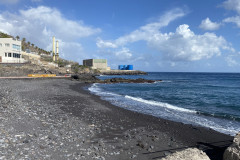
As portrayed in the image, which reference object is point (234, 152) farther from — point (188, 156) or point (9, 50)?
point (9, 50)

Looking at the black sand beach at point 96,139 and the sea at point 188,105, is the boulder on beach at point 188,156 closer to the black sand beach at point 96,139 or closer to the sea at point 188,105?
the black sand beach at point 96,139

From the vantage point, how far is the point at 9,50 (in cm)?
6166

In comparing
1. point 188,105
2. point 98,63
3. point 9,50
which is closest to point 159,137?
point 188,105

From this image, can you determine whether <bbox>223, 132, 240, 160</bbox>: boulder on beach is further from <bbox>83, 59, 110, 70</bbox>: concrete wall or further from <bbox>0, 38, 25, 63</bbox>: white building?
<bbox>83, 59, 110, 70</bbox>: concrete wall

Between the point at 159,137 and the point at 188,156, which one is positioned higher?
the point at 188,156

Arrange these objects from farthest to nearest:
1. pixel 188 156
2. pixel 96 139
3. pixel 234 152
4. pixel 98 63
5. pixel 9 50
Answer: pixel 98 63, pixel 9 50, pixel 96 139, pixel 188 156, pixel 234 152

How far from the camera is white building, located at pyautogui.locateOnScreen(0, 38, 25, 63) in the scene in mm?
59906

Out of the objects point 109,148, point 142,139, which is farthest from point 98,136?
point 142,139

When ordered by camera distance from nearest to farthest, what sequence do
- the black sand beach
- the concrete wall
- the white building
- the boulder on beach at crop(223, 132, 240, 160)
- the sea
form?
the boulder on beach at crop(223, 132, 240, 160) < the black sand beach < the sea < the white building < the concrete wall

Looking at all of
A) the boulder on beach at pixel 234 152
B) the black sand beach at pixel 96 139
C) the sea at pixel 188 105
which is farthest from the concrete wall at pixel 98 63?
the boulder on beach at pixel 234 152

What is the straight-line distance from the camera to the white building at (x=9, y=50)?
2359 inches

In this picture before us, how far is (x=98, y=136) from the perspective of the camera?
8.88m

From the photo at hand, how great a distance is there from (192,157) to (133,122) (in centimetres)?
614

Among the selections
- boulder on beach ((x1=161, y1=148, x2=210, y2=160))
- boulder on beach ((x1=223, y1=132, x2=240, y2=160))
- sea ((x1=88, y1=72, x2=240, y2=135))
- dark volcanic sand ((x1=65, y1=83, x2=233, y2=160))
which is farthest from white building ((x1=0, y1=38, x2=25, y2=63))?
boulder on beach ((x1=223, y1=132, x2=240, y2=160))
